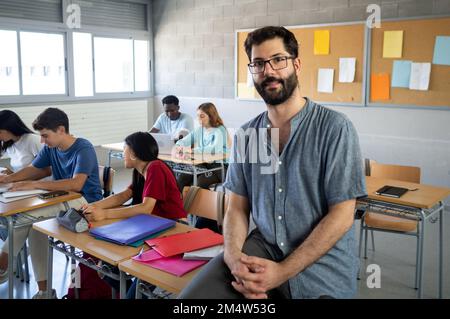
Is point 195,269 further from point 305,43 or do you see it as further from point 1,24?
point 1,24

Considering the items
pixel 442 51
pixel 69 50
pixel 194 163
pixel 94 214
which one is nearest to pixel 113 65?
pixel 69 50

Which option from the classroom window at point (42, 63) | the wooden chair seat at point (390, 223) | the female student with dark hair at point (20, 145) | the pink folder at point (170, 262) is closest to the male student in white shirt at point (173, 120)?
the classroom window at point (42, 63)

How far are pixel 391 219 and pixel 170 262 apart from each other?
1980 mm

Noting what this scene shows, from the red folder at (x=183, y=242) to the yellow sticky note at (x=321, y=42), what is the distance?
3.83 metres

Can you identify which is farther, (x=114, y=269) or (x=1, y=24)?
(x=1, y=24)

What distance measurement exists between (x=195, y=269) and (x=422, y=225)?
1.55 m

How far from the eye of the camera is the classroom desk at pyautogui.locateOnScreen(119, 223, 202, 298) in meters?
1.63

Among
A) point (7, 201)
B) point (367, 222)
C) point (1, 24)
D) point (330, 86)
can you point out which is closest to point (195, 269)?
point (7, 201)

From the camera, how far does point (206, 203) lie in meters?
2.68

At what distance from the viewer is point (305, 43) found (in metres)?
5.48

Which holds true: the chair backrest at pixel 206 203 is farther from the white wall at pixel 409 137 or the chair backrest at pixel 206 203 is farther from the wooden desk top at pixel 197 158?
the white wall at pixel 409 137

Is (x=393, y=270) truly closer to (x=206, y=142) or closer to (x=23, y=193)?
(x=206, y=142)

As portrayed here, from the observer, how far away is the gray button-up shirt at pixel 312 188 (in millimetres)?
1532

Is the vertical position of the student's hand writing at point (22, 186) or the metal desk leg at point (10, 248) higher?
the student's hand writing at point (22, 186)
